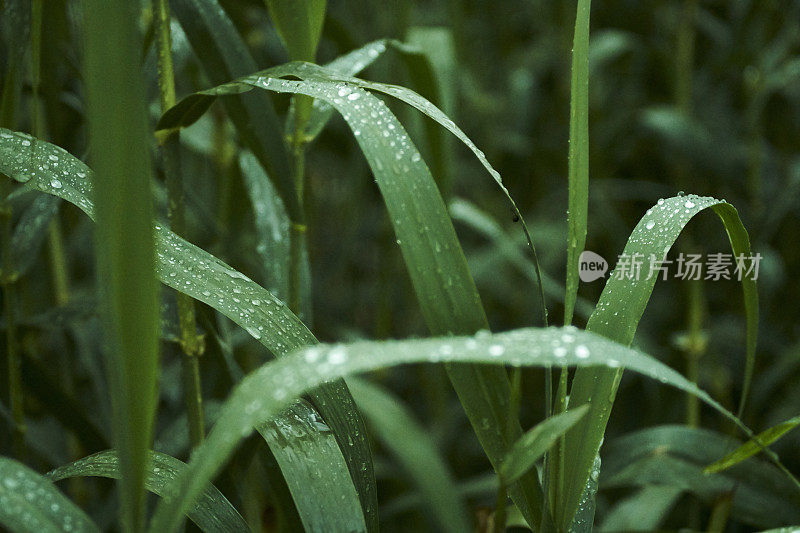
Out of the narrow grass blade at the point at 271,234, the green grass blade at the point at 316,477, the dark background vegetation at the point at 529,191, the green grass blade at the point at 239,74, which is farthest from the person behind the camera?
the dark background vegetation at the point at 529,191

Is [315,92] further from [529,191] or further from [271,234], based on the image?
[529,191]

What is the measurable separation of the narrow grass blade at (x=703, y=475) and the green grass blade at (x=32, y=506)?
1.43 feet

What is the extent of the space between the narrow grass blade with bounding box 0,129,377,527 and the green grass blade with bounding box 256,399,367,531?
0.01 metres

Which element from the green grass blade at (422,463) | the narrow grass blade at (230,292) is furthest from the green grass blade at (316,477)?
the green grass blade at (422,463)

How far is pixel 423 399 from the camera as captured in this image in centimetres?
115

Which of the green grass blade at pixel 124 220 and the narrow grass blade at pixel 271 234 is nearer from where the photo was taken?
the green grass blade at pixel 124 220

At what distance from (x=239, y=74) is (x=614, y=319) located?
28 cm

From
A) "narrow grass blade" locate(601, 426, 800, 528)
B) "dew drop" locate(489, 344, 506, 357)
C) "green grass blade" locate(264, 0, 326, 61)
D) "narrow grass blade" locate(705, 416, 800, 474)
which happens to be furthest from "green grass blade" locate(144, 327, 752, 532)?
"narrow grass blade" locate(601, 426, 800, 528)

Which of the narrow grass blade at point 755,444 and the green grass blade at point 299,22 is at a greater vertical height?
the green grass blade at point 299,22

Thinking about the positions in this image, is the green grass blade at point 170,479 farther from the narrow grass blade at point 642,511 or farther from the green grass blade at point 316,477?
the narrow grass blade at point 642,511

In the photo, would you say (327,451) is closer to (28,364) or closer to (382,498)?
(28,364)

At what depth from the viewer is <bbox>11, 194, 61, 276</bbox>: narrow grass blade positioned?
47cm

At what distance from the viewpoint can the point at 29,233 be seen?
482 millimetres

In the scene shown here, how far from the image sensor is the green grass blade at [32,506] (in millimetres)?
238
